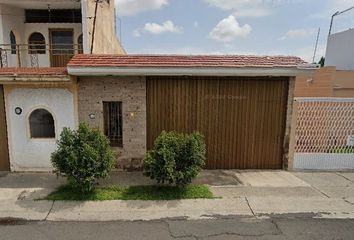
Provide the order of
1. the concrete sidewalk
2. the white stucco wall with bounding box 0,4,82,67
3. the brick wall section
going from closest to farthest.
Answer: the concrete sidewalk < the brick wall section < the white stucco wall with bounding box 0,4,82,67

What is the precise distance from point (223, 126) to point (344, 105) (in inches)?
140

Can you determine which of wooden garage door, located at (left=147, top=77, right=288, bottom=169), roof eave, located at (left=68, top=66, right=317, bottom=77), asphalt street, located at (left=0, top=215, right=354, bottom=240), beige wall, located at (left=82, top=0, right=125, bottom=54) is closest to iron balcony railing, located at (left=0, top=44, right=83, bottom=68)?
beige wall, located at (left=82, top=0, right=125, bottom=54)

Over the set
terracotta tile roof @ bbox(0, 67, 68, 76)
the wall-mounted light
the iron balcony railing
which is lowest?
the wall-mounted light

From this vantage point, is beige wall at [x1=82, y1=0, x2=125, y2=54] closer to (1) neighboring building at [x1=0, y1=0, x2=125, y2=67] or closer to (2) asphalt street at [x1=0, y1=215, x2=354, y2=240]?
(1) neighboring building at [x1=0, y1=0, x2=125, y2=67]

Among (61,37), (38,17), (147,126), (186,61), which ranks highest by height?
(38,17)

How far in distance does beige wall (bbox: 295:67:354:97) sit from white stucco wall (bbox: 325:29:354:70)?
10.2 feet

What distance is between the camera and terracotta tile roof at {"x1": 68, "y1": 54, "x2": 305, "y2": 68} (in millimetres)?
6922

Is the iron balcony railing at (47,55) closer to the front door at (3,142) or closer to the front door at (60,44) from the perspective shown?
the front door at (60,44)

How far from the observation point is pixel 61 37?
37.6 ft

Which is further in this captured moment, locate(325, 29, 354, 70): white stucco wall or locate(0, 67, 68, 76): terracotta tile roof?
locate(325, 29, 354, 70): white stucco wall

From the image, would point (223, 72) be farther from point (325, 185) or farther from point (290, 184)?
point (325, 185)

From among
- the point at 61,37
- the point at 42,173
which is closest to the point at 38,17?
the point at 61,37

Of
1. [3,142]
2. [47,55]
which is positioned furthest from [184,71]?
[47,55]

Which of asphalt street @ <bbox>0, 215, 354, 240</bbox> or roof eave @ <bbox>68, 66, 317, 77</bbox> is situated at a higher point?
roof eave @ <bbox>68, 66, 317, 77</bbox>
